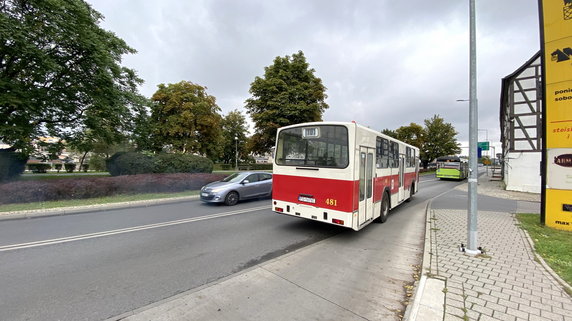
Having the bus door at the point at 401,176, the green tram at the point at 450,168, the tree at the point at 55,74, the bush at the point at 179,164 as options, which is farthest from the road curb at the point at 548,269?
the green tram at the point at 450,168

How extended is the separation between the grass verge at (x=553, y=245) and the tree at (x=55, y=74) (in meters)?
18.6

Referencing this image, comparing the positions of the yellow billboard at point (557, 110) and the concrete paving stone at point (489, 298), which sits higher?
the yellow billboard at point (557, 110)

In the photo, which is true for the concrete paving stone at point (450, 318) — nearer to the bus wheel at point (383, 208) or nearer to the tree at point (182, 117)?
the bus wheel at point (383, 208)

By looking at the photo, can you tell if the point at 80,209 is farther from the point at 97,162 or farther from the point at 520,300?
the point at 97,162

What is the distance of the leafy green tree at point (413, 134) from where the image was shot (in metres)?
45.1

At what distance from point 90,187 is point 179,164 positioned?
5.97 meters

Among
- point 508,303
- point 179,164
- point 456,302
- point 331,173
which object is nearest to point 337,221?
point 331,173

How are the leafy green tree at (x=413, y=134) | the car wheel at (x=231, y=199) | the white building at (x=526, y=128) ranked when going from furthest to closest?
the leafy green tree at (x=413, y=134)
the white building at (x=526, y=128)
the car wheel at (x=231, y=199)

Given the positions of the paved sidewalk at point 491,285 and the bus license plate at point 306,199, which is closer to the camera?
the paved sidewalk at point 491,285

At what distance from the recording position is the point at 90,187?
35.6 feet

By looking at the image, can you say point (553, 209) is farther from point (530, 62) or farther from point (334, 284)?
point (530, 62)

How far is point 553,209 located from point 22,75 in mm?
24235

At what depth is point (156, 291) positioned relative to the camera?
10.9ft

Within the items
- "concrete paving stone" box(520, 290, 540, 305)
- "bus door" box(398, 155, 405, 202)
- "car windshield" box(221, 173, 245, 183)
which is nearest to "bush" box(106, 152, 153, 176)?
"car windshield" box(221, 173, 245, 183)
